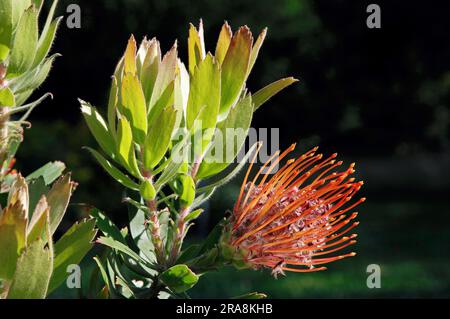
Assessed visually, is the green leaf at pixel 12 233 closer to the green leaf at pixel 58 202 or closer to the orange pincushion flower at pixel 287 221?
the green leaf at pixel 58 202

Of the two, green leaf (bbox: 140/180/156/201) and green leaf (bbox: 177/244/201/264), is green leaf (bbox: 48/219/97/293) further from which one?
green leaf (bbox: 177/244/201/264)

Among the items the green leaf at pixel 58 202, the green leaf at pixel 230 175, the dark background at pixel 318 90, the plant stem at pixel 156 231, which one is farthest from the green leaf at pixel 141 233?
the dark background at pixel 318 90

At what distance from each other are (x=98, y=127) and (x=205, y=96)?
0.19 meters

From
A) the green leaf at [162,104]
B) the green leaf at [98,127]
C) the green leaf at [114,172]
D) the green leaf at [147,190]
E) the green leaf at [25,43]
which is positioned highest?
the green leaf at [25,43]

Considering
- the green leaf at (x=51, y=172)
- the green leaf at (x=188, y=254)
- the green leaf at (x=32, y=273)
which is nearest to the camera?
the green leaf at (x=32, y=273)

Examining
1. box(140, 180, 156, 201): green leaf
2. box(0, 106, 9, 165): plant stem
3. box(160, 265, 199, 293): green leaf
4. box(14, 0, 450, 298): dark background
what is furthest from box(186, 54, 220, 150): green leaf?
box(14, 0, 450, 298): dark background

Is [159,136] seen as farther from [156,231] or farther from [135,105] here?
[156,231]

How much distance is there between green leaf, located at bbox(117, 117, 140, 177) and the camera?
4.09ft

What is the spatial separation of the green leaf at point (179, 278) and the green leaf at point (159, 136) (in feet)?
0.60

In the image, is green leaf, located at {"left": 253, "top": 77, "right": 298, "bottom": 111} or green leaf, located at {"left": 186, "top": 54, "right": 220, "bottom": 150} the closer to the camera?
green leaf, located at {"left": 186, "top": 54, "right": 220, "bottom": 150}

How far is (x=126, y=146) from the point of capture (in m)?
1.27

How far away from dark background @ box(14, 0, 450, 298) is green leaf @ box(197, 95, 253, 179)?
14.2ft

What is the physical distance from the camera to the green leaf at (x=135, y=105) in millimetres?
1232

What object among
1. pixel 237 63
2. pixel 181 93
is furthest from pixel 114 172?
pixel 237 63
